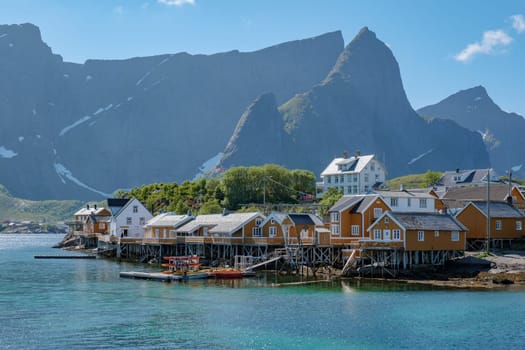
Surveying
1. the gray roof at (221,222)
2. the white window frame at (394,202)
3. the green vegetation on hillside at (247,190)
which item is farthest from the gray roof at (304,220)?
the green vegetation on hillside at (247,190)

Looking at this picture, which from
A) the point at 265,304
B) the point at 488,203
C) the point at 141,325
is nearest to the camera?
the point at 141,325

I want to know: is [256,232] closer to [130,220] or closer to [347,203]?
[347,203]

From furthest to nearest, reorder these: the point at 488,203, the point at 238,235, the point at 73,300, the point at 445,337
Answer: the point at 238,235, the point at 488,203, the point at 73,300, the point at 445,337

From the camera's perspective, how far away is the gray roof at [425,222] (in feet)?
217

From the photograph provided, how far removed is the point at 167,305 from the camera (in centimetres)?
4994

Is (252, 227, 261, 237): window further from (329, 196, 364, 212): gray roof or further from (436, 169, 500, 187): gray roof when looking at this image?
(436, 169, 500, 187): gray roof

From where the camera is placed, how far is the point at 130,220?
112 metres

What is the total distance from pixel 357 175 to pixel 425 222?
65123 mm

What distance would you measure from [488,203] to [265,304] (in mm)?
32993

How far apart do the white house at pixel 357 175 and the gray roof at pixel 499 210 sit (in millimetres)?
51035

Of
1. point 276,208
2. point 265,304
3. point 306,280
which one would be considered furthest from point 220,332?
point 276,208

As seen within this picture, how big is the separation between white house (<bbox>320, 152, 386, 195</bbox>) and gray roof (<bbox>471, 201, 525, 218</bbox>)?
51035 millimetres

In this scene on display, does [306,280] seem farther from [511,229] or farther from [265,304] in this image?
[511,229]

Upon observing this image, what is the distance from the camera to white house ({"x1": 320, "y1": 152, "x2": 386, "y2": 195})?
13075 centimetres
